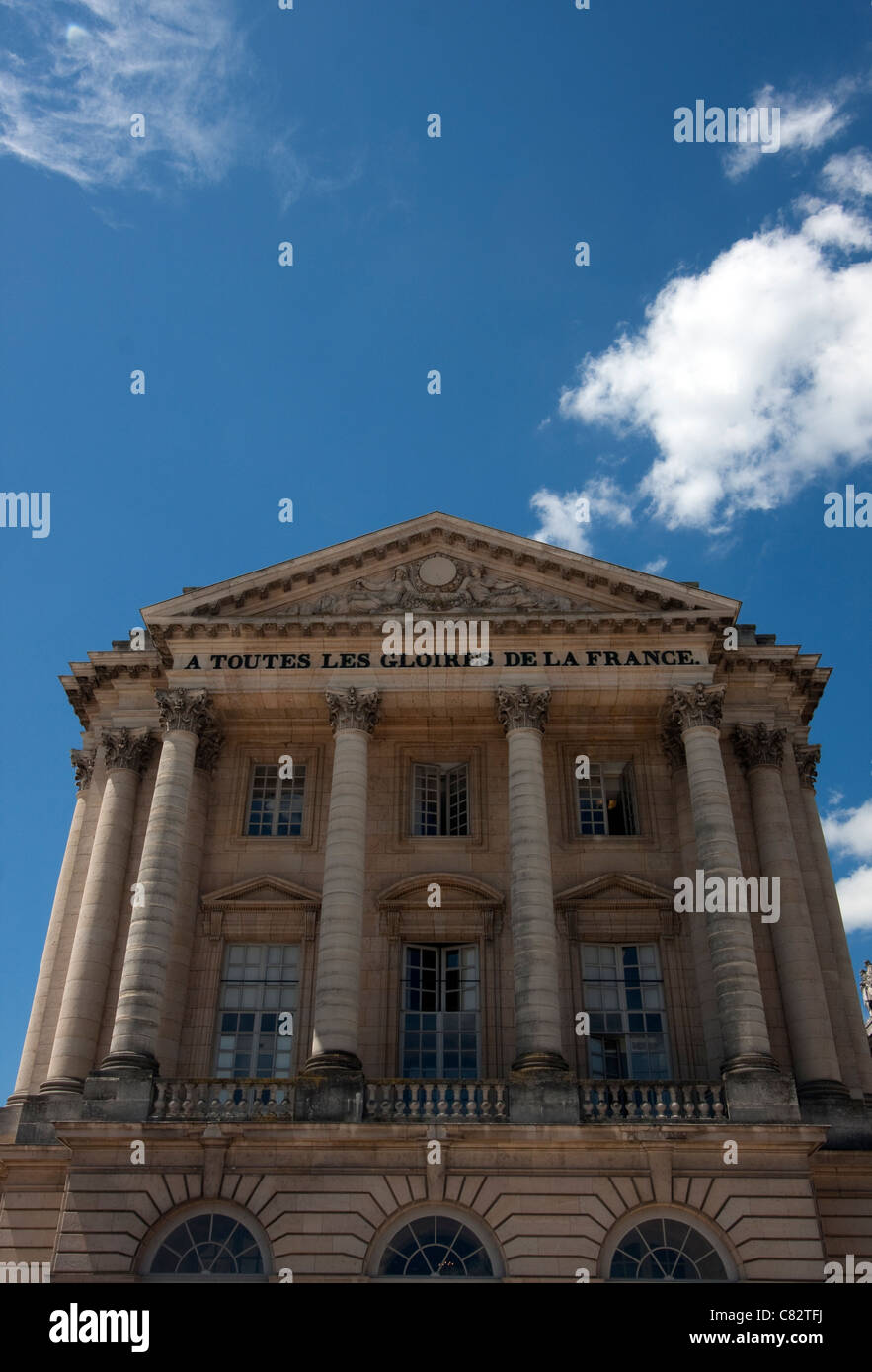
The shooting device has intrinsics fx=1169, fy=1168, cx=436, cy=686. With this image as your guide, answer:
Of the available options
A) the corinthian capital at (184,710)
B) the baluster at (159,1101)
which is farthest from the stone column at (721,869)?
the corinthian capital at (184,710)

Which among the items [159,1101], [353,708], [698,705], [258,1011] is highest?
[353,708]

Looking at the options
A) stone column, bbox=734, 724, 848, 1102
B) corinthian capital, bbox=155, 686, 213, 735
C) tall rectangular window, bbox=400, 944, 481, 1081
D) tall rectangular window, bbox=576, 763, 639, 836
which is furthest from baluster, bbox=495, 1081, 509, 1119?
corinthian capital, bbox=155, 686, 213, 735

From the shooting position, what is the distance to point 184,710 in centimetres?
2897

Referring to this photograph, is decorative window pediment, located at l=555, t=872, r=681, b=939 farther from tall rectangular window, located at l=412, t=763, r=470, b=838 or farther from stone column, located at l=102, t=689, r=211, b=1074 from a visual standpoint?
stone column, located at l=102, t=689, r=211, b=1074

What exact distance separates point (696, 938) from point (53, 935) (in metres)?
15.9

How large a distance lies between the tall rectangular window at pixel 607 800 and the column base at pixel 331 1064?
8.70 m

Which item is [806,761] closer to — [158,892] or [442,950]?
[442,950]

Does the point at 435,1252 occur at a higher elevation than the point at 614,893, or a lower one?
lower

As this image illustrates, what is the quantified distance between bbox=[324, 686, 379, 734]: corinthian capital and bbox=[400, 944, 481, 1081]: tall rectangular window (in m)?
5.51

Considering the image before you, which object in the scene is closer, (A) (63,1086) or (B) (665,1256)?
(B) (665,1256)

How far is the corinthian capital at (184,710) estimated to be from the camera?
94.8 ft

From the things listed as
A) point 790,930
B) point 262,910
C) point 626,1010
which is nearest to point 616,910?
point 626,1010

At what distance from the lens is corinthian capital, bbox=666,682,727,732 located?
1117 inches
